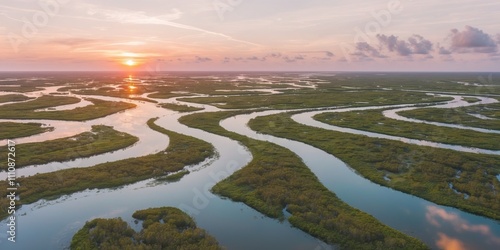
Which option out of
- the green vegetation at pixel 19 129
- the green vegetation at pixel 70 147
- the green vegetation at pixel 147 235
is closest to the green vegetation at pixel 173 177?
the green vegetation at pixel 147 235

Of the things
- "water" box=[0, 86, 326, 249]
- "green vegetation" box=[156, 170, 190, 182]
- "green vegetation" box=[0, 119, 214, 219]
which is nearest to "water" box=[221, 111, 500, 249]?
"water" box=[0, 86, 326, 249]

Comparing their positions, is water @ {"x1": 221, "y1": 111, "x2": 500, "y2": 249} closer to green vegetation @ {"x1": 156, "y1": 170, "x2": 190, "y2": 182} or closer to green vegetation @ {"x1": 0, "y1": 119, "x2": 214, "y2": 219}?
green vegetation @ {"x1": 156, "y1": 170, "x2": 190, "y2": 182}

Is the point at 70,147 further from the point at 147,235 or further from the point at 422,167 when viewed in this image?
the point at 422,167

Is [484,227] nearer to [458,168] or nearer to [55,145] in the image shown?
[458,168]

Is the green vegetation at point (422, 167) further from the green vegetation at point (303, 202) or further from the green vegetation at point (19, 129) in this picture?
the green vegetation at point (19, 129)

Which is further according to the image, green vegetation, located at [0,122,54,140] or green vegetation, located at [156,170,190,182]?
green vegetation, located at [0,122,54,140]

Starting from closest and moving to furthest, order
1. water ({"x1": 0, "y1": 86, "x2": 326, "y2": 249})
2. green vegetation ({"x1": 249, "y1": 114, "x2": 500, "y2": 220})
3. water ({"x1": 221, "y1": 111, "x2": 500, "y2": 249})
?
water ({"x1": 0, "y1": 86, "x2": 326, "y2": 249}) < water ({"x1": 221, "y1": 111, "x2": 500, "y2": 249}) < green vegetation ({"x1": 249, "y1": 114, "x2": 500, "y2": 220})
